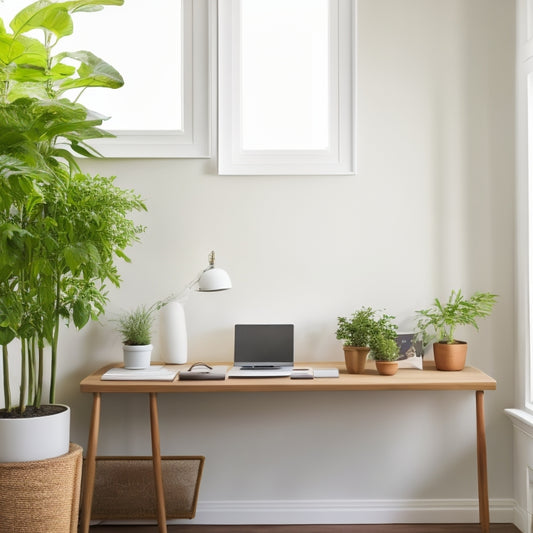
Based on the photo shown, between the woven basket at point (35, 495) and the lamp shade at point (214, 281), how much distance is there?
916mm

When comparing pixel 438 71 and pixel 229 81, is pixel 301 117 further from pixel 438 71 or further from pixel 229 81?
pixel 438 71

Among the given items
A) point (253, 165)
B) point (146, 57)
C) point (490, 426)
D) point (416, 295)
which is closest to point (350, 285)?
point (416, 295)

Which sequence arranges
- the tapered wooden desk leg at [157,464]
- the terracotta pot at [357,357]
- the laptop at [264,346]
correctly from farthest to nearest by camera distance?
1. the laptop at [264,346]
2. the terracotta pot at [357,357]
3. the tapered wooden desk leg at [157,464]

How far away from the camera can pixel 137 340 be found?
3035mm

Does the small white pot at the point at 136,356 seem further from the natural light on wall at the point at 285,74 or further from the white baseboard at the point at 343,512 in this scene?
the natural light on wall at the point at 285,74

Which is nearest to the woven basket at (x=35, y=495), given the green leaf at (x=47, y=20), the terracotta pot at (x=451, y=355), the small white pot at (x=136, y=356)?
the small white pot at (x=136, y=356)

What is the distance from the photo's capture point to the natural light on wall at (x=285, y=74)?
10.8 ft

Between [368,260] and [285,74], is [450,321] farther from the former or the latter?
[285,74]

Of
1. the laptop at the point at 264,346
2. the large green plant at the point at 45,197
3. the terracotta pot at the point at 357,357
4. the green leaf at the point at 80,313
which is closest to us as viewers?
the large green plant at the point at 45,197

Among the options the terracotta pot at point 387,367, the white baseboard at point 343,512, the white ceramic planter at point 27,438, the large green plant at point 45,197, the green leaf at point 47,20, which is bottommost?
the white baseboard at point 343,512

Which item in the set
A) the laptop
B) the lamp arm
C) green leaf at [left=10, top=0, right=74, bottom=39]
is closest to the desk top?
the laptop

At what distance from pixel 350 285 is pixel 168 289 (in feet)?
2.78

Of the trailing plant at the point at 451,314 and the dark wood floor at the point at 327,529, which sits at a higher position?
the trailing plant at the point at 451,314

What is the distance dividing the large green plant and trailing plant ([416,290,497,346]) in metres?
1.45
